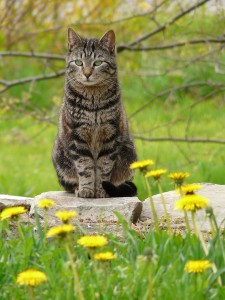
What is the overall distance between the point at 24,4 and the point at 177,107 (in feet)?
9.53

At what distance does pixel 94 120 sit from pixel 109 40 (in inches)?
20.9

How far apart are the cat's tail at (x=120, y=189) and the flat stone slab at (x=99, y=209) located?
13cm

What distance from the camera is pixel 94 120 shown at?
4.81m

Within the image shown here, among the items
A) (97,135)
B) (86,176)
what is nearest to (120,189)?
(86,176)

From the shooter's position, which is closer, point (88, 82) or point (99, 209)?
point (99, 209)

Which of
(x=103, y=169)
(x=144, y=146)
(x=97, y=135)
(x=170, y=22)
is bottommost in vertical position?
(x=103, y=169)

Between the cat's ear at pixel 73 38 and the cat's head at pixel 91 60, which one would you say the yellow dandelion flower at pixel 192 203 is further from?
the cat's ear at pixel 73 38

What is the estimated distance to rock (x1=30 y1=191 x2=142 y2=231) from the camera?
4500 mm

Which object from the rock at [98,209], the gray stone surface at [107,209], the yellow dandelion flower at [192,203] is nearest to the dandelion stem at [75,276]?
the yellow dandelion flower at [192,203]

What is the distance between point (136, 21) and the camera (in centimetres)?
1120

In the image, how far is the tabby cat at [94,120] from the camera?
15.9ft

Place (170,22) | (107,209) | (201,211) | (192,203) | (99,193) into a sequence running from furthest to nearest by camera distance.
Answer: (170,22) < (99,193) < (201,211) < (107,209) < (192,203)

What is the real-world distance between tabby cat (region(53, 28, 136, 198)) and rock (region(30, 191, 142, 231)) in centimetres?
19

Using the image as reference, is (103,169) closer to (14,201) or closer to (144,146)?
(14,201)
